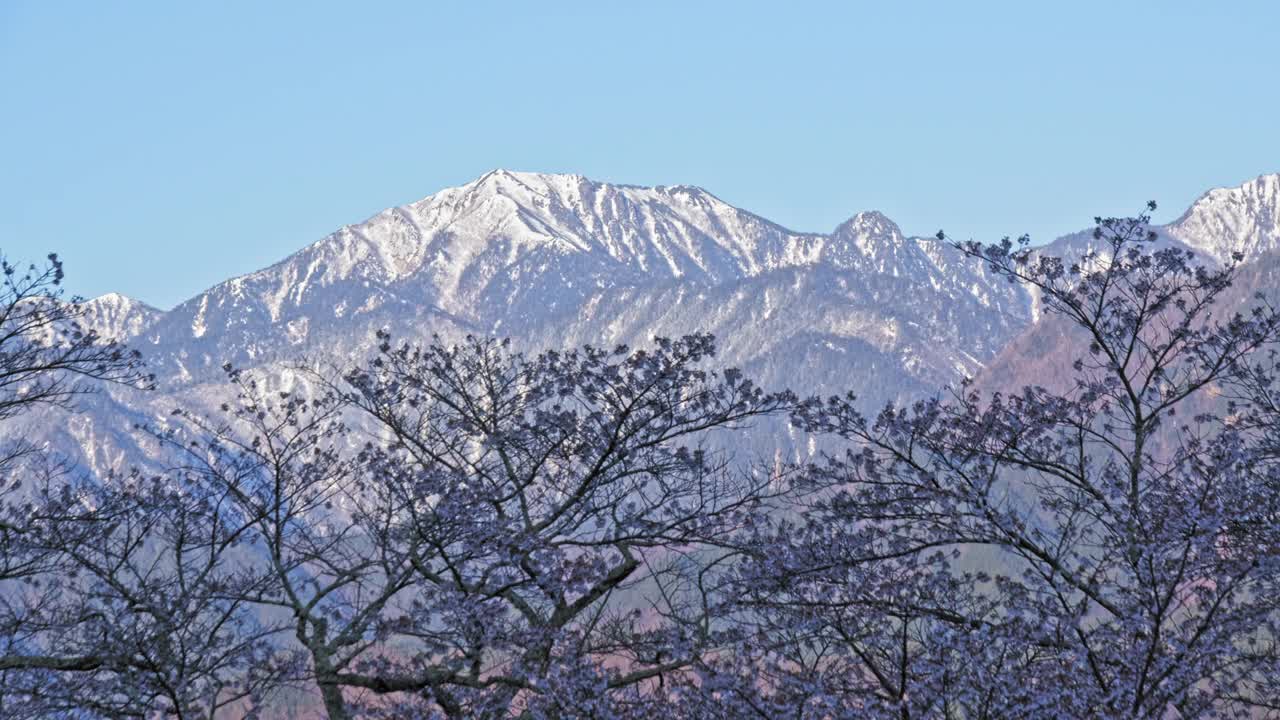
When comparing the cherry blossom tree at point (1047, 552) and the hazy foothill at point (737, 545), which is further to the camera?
the hazy foothill at point (737, 545)

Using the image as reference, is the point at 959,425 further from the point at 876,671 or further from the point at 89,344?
the point at 89,344

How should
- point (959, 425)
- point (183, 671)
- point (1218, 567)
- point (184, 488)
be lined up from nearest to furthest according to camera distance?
1. point (1218, 567)
2. point (183, 671)
3. point (959, 425)
4. point (184, 488)

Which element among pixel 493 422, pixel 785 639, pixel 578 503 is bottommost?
pixel 785 639

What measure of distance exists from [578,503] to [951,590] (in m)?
5.97

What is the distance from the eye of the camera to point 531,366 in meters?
26.1

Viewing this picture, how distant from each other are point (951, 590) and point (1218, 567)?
3668 millimetres

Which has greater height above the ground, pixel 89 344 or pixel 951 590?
pixel 89 344

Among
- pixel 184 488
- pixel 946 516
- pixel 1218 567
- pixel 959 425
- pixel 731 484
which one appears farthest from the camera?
pixel 184 488

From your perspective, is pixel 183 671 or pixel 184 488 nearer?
pixel 183 671

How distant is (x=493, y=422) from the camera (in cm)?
2567

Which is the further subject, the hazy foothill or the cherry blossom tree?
the hazy foothill

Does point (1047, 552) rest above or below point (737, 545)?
below

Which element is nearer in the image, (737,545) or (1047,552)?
(1047,552)

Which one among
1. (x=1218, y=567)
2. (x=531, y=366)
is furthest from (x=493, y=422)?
(x=1218, y=567)
